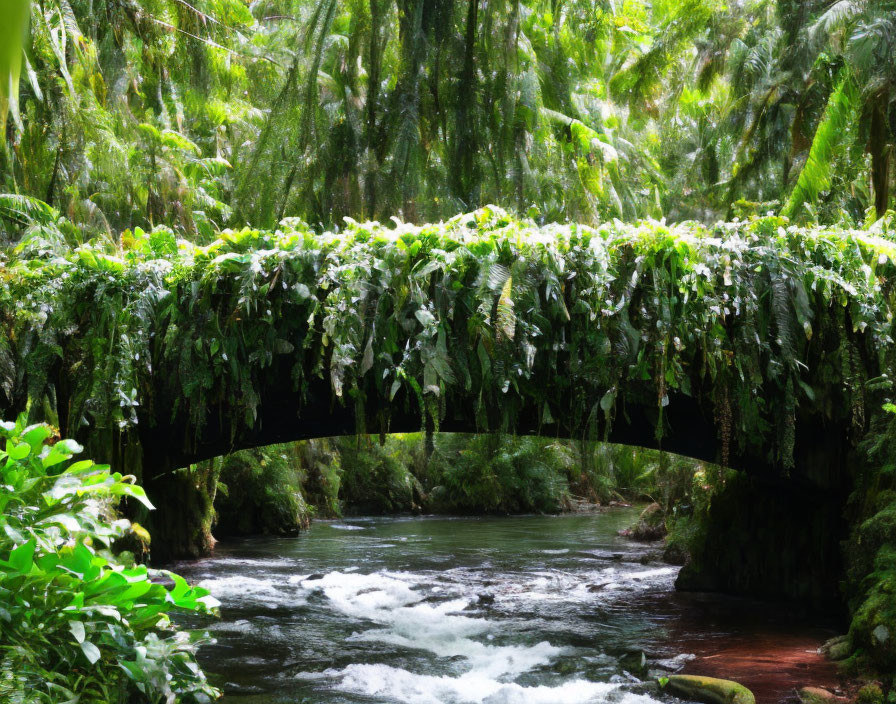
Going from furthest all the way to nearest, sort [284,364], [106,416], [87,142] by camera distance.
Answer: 1. [87,142]
2. [284,364]
3. [106,416]

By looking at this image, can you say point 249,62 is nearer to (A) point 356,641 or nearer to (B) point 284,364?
(B) point 284,364

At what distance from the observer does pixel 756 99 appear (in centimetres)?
1255

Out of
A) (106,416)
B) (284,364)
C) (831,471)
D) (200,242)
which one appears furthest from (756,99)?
(106,416)

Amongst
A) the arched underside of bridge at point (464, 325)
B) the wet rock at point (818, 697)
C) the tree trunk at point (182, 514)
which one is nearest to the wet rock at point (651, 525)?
the tree trunk at point (182, 514)

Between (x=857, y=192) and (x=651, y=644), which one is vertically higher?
(x=857, y=192)

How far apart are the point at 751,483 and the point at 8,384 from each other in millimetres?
6968

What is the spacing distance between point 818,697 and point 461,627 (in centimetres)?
A: 363

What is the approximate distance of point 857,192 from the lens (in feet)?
43.8

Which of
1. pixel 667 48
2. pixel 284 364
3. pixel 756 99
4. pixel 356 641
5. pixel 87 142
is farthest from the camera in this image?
pixel 756 99

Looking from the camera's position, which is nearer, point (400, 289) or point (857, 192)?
point (400, 289)

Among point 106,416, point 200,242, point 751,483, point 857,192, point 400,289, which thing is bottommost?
point 751,483

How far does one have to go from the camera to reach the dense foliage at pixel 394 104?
20.6 ft

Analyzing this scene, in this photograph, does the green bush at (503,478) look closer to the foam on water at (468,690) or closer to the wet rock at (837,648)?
the wet rock at (837,648)

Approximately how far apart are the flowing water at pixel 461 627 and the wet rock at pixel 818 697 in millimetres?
473
